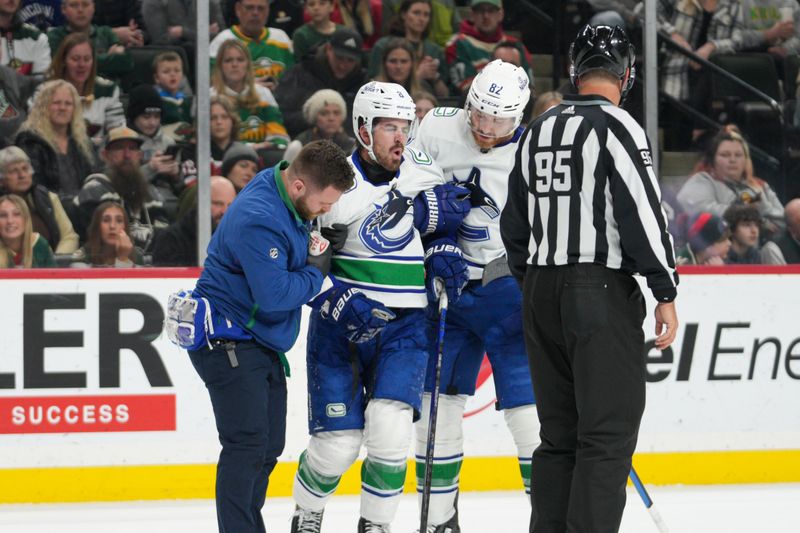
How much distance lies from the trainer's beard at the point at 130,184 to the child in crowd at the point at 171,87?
25 centimetres

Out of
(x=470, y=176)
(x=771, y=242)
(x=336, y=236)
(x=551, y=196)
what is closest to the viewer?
(x=551, y=196)

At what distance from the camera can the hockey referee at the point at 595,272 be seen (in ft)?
9.52

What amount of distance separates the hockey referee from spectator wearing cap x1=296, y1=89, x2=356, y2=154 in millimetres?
2367

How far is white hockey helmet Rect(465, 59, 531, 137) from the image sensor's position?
361 centimetres

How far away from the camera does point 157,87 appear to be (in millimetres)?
5172

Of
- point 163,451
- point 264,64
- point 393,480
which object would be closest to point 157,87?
point 264,64

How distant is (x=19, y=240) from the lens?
4746 millimetres

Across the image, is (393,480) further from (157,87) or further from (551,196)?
(157,87)

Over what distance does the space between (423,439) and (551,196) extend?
3.77 ft

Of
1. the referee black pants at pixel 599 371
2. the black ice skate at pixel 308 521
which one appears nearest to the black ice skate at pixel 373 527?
the black ice skate at pixel 308 521

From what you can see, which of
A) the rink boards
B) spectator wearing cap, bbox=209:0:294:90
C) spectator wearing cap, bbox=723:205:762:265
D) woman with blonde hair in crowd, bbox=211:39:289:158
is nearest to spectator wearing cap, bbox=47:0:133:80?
woman with blonde hair in crowd, bbox=211:39:289:158

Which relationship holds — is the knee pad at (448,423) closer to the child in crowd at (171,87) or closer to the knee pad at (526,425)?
the knee pad at (526,425)

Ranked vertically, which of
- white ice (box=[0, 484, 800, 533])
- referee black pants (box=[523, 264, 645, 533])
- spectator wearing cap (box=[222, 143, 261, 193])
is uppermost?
spectator wearing cap (box=[222, 143, 261, 193])

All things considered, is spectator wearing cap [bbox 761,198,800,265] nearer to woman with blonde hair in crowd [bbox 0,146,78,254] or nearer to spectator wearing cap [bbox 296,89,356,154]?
spectator wearing cap [bbox 296,89,356,154]
